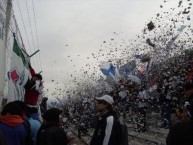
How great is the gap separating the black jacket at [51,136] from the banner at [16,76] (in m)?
0.60

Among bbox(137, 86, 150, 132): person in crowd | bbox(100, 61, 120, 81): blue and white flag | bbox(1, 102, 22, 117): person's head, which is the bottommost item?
bbox(137, 86, 150, 132): person in crowd

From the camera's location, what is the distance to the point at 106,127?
5398 mm

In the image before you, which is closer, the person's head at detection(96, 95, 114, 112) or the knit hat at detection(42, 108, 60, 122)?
the knit hat at detection(42, 108, 60, 122)

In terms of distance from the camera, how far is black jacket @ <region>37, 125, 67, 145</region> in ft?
16.4

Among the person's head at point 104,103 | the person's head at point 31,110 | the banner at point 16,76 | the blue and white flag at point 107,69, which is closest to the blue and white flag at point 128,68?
the blue and white flag at point 107,69

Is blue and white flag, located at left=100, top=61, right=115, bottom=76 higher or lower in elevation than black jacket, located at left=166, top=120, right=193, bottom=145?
higher

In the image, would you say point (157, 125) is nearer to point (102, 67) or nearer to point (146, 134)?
point (146, 134)

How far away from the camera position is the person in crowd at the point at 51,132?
5.02 metres

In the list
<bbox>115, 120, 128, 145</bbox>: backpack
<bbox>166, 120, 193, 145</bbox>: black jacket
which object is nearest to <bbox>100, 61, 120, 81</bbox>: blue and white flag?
<bbox>115, 120, 128, 145</bbox>: backpack

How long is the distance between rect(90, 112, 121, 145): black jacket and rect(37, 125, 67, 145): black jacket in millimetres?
526

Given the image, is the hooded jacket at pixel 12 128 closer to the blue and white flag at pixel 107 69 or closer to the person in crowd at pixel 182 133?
the person in crowd at pixel 182 133

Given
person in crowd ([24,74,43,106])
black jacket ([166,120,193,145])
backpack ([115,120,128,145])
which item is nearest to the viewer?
black jacket ([166,120,193,145])

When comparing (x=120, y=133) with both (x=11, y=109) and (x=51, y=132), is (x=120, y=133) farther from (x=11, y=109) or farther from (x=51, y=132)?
(x=11, y=109)

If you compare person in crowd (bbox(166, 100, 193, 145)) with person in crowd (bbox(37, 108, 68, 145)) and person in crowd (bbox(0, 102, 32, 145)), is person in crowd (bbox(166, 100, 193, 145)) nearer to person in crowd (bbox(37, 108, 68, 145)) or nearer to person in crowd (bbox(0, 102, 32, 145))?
person in crowd (bbox(37, 108, 68, 145))
